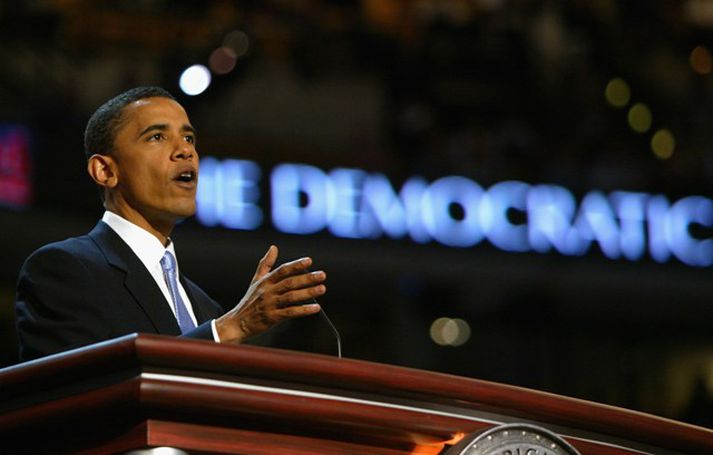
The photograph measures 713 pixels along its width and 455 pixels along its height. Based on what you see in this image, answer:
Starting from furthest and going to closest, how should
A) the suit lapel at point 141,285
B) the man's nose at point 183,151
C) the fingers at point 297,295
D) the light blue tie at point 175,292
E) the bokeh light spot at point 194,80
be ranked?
the bokeh light spot at point 194,80
the man's nose at point 183,151
the light blue tie at point 175,292
the suit lapel at point 141,285
the fingers at point 297,295

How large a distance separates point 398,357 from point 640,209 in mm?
1694

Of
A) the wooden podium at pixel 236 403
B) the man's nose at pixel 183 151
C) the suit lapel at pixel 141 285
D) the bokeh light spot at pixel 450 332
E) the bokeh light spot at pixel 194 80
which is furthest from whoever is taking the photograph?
the bokeh light spot at pixel 450 332

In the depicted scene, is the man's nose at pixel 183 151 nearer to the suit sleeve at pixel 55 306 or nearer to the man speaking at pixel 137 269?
the man speaking at pixel 137 269

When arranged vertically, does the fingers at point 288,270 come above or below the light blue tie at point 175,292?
above

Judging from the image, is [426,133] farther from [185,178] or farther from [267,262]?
[267,262]

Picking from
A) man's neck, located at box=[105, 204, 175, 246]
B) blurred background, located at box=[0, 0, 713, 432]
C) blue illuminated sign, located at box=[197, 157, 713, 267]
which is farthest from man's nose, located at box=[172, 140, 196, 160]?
blue illuminated sign, located at box=[197, 157, 713, 267]

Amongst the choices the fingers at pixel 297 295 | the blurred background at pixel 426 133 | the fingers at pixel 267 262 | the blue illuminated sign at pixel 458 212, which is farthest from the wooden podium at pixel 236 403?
the blue illuminated sign at pixel 458 212

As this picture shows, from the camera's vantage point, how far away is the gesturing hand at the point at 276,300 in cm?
162

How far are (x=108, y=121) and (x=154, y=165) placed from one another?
5.0 inches

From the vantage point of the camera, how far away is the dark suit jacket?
1825 mm

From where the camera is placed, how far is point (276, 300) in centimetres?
164

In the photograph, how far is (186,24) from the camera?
720 cm

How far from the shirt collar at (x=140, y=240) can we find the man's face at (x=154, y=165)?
3 centimetres

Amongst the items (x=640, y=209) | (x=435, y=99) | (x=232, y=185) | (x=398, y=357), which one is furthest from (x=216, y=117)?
(x=640, y=209)
